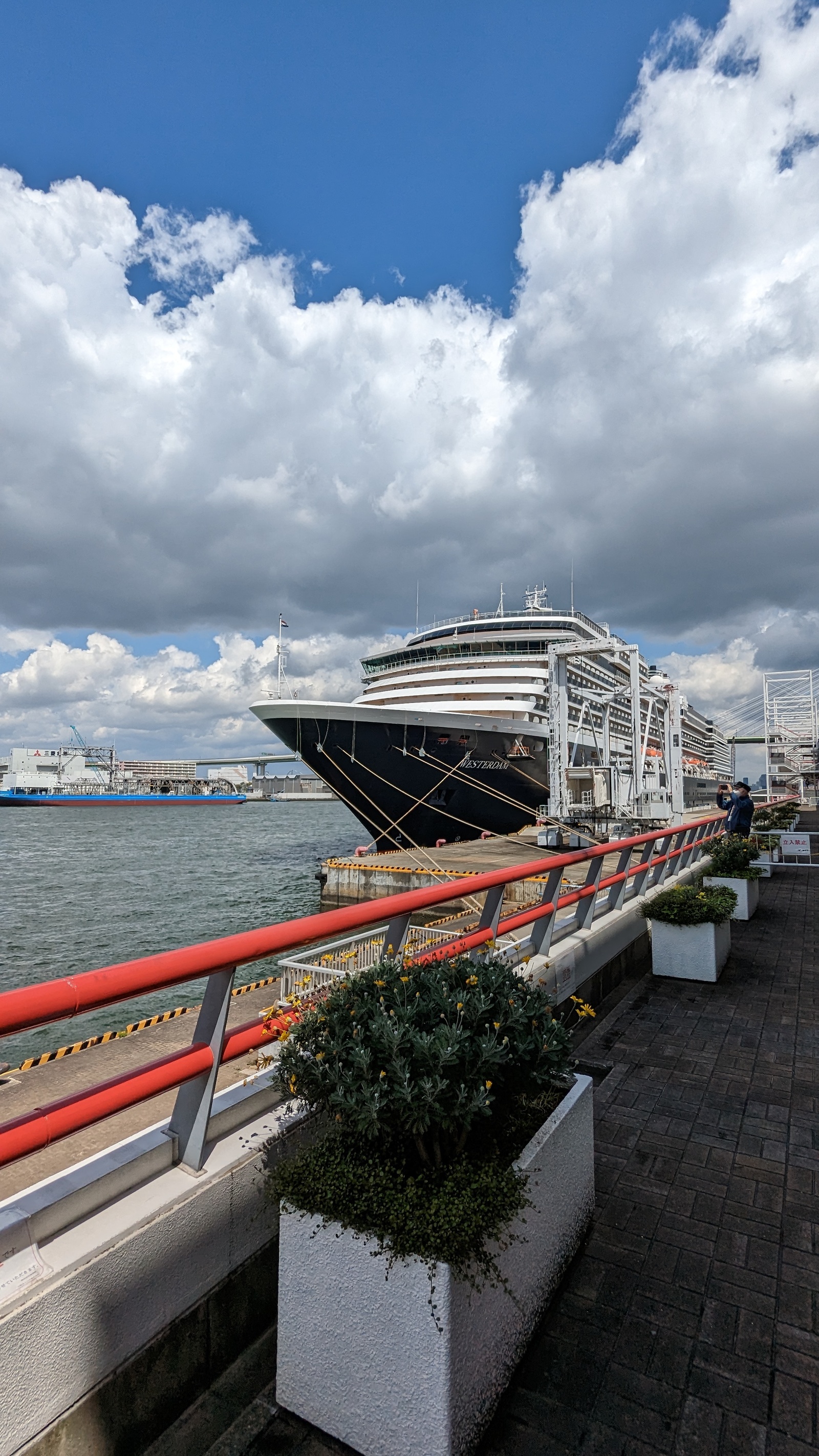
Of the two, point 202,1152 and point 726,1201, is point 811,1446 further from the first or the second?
point 202,1152

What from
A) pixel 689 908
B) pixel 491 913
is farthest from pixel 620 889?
pixel 491 913

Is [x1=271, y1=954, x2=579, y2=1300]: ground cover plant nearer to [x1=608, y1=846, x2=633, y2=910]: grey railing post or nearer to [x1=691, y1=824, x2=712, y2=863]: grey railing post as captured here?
[x1=608, y1=846, x2=633, y2=910]: grey railing post

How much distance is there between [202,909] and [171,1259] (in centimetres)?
2239

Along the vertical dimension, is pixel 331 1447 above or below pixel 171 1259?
below

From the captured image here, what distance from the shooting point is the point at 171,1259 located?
2.12 meters

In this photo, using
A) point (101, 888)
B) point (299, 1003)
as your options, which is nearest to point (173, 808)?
point (101, 888)

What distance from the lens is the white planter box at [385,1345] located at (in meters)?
1.89

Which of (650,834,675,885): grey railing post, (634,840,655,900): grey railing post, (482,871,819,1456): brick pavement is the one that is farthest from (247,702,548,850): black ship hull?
(482,871,819,1456): brick pavement

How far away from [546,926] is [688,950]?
2515mm

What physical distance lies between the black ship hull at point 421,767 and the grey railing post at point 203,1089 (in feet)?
84.1

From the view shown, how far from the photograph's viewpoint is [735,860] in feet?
31.8

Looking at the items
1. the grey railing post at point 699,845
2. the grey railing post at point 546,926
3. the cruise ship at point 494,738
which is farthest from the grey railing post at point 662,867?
the cruise ship at point 494,738

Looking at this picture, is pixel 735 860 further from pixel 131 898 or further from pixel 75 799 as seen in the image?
pixel 75 799

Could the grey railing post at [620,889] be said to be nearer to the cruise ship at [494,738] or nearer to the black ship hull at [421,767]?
the cruise ship at [494,738]
